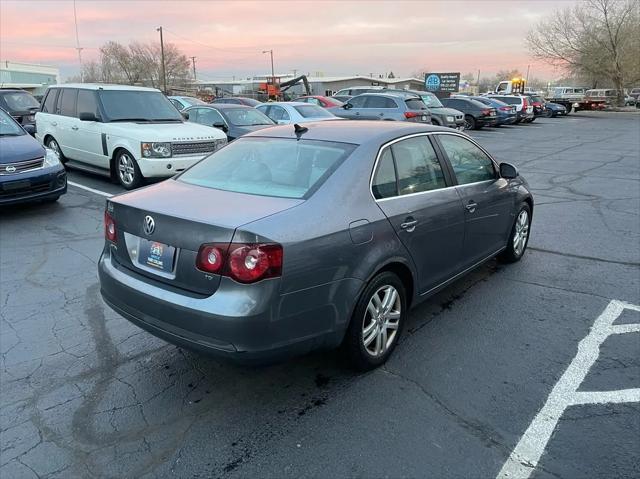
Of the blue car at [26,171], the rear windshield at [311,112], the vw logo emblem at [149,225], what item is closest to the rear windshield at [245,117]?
the rear windshield at [311,112]

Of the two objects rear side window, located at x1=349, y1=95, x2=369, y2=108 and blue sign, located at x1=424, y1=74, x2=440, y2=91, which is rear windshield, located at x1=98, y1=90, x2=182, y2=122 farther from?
blue sign, located at x1=424, y1=74, x2=440, y2=91

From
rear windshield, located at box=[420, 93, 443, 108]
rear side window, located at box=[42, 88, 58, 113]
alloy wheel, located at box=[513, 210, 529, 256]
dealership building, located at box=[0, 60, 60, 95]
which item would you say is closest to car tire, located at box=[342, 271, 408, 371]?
alloy wheel, located at box=[513, 210, 529, 256]

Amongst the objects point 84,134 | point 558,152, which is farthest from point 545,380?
point 558,152

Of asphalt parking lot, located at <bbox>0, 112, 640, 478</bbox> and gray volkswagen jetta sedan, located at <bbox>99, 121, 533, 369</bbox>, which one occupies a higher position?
gray volkswagen jetta sedan, located at <bbox>99, 121, 533, 369</bbox>

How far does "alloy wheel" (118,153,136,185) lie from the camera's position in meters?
8.73

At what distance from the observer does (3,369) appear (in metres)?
3.45

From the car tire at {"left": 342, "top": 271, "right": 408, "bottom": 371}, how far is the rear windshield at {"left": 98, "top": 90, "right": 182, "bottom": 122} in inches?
296

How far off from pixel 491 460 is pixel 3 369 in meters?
3.18

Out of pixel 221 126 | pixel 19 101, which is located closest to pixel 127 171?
pixel 221 126

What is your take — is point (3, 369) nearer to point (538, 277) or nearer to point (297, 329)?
point (297, 329)

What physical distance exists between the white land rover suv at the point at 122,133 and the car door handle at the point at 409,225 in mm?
5952

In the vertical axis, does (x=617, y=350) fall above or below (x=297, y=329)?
below

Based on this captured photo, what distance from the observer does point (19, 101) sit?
55.4 feet

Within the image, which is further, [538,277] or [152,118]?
[152,118]
